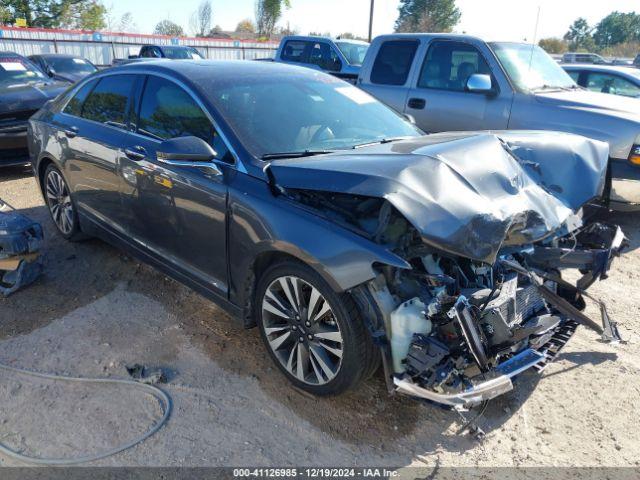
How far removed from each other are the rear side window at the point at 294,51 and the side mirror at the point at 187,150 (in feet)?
30.1

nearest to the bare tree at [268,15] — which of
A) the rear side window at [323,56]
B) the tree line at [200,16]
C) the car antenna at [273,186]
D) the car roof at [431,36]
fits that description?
the tree line at [200,16]

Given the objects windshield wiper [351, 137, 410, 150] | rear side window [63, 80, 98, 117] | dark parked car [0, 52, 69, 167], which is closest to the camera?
windshield wiper [351, 137, 410, 150]

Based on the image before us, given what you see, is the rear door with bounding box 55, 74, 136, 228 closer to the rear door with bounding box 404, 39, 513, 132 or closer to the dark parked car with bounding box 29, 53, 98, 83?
the rear door with bounding box 404, 39, 513, 132

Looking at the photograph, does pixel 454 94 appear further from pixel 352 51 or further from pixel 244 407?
pixel 352 51

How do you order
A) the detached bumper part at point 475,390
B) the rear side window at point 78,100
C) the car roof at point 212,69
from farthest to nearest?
1. the rear side window at point 78,100
2. the car roof at point 212,69
3. the detached bumper part at point 475,390

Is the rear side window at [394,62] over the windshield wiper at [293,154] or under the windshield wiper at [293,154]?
over

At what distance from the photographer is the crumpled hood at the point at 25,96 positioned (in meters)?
7.58

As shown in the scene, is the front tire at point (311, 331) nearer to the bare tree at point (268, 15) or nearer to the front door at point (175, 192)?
the front door at point (175, 192)

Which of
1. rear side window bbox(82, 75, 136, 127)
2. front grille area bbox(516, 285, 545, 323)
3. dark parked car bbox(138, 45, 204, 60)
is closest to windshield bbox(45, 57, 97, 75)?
dark parked car bbox(138, 45, 204, 60)

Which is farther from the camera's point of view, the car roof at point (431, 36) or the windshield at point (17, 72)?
the windshield at point (17, 72)

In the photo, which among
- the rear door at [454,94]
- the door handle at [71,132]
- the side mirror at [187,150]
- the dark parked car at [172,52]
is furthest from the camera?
the dark parked car at [172,52]

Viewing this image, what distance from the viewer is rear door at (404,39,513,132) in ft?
19.4

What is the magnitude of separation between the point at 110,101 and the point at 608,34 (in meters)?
68.6

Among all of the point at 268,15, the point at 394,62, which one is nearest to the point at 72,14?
the point at 268,15
